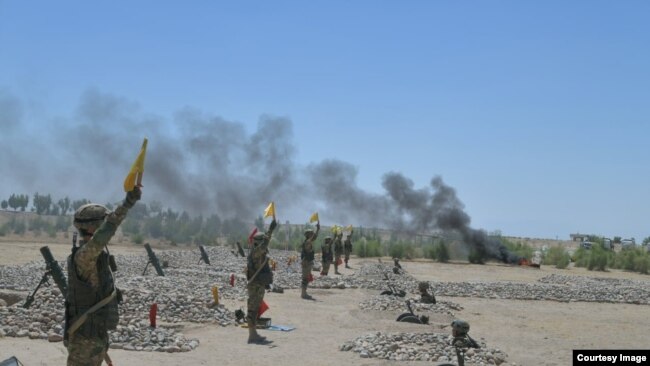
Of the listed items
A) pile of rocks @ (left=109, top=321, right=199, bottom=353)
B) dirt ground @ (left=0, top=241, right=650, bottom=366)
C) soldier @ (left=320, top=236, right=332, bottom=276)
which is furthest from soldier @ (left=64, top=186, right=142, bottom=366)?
soldier @ (left=320, top=236, right=332, bottom=276)

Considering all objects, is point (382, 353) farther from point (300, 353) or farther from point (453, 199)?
point (453, 199)

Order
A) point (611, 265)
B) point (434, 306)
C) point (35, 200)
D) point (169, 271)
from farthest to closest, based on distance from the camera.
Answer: point (35, 200)
point (611, 265)
point (169, 271)
point (434, 306)

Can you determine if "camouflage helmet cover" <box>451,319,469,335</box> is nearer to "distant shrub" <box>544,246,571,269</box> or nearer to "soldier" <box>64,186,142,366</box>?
"soldier" <box>64,186,142,366</box>

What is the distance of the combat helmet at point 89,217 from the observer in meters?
6.34

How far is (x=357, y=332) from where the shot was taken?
1469cm

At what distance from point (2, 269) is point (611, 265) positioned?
37206 mm

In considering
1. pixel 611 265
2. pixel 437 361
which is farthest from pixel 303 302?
pixel 611 265

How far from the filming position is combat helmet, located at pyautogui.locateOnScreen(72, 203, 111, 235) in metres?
6.34

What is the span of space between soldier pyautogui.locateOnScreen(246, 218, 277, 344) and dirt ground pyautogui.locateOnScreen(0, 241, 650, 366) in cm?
30

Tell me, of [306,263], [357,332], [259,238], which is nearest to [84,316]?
[259,238]

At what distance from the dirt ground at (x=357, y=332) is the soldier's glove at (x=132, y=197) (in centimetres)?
532

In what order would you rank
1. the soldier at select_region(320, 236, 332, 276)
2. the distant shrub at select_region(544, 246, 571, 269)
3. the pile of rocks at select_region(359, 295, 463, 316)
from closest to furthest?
the pile of rocks at select_region(359, 295, 463, 316) → the soldier at select_region(320, 236, 332, 276) → the distant shrub at select_region(544, 246, 571, 269)

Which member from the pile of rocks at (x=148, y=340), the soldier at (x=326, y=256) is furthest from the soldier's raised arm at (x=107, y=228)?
the soldier at (x=326, y=256)

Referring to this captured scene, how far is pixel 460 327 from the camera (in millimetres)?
7836
